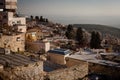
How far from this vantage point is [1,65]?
1115cm

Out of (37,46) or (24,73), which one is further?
(37,46)

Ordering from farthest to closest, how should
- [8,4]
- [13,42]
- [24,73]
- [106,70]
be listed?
[8,4] < [13,42] < [106,70] < [24,73]

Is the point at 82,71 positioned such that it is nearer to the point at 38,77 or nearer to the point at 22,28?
the point at 38,77

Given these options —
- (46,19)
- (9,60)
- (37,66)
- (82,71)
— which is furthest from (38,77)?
(46,19)

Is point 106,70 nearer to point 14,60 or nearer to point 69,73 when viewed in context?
point 69,73

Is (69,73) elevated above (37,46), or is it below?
above

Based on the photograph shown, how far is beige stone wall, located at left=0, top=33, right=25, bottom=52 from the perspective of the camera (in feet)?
79.1

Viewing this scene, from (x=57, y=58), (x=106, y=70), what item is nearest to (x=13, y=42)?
(x=57, y=58)

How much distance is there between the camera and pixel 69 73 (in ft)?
48.3

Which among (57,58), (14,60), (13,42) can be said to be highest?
(14,60)

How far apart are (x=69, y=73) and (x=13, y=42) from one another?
12247 millimetres

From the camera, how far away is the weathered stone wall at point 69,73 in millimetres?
13539

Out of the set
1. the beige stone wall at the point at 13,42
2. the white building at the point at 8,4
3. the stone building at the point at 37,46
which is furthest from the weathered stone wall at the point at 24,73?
the white building at the point at 8,4

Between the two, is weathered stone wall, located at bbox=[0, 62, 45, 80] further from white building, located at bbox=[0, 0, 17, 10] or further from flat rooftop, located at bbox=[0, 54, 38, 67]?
white building, located at bbox=[0, 0, 17, 10]
